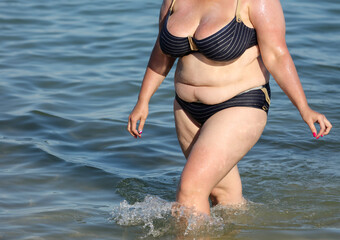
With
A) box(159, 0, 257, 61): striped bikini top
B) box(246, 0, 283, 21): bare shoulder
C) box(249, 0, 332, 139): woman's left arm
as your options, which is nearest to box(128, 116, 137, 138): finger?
box(159, 0, 257, 61): striped bikini top

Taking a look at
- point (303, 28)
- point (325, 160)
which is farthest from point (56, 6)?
point (325, 160)

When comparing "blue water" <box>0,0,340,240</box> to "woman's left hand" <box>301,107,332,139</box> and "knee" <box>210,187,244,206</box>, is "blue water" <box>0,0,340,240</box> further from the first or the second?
"woman's left hand" <box>301,107,332,139</box>

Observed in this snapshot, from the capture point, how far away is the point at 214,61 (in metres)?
4.03

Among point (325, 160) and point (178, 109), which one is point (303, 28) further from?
point (178, 109)

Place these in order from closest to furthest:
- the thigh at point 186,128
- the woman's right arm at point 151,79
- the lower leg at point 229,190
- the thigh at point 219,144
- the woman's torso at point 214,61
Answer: the thigh at point 219,144 < the woman's torso at point 214,61 < the thigh at point 186,128 < the woman's right arm at point 151,79 < the lower leg at point 229,190

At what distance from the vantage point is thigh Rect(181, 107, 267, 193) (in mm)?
3818

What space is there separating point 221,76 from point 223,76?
0.04ft

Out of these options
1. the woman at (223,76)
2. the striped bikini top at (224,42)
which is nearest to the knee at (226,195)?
the woman at (223,76)

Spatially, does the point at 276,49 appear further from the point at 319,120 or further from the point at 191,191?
the point at 191,191

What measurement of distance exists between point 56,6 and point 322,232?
415 inches

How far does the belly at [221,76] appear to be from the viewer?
4.02m

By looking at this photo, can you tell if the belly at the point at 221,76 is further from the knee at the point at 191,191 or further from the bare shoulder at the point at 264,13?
the knee at the point at 191,191

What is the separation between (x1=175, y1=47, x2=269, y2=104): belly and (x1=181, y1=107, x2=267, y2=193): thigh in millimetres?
127

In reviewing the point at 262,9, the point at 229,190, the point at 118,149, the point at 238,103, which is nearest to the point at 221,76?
the point at 238,103
